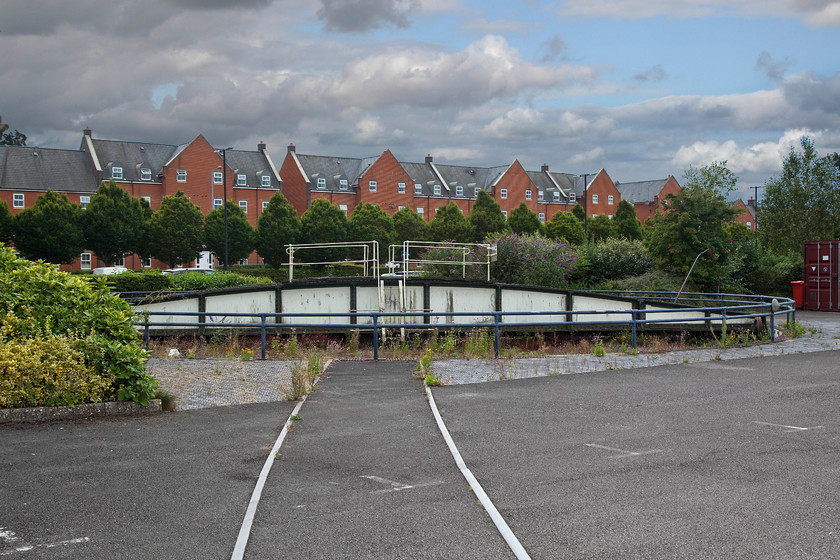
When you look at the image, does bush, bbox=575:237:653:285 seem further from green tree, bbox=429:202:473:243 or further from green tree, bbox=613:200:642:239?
green tree, bbox=613:200:642:239

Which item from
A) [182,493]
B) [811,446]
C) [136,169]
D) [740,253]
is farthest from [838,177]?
[136,169]

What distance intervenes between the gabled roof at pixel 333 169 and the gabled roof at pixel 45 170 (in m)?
23.9

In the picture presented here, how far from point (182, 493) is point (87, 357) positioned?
4289mm

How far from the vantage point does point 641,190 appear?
393ft

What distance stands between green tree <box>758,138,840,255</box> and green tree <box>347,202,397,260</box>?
3287 centimetres

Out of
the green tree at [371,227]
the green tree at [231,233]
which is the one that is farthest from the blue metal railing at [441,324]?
the green tree at [371,227]

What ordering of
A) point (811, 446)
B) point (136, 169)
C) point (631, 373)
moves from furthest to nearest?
point (136, 169) < point (631, 373) < point (811, 446)

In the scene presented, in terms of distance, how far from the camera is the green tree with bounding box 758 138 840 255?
45750 mm

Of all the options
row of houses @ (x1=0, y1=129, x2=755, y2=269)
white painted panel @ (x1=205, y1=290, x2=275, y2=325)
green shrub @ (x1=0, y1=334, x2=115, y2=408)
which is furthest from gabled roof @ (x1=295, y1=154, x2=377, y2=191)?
green shrub @ (x1=0, y1=334, x2=115, y2=408)

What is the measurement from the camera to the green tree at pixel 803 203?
4575 cm

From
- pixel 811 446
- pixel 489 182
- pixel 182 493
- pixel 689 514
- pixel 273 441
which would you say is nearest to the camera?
pixel 689 514

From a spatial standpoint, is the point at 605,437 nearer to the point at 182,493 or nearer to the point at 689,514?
the point at 689,514

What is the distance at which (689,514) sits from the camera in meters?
5.62

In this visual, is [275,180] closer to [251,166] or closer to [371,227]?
[251,166]
